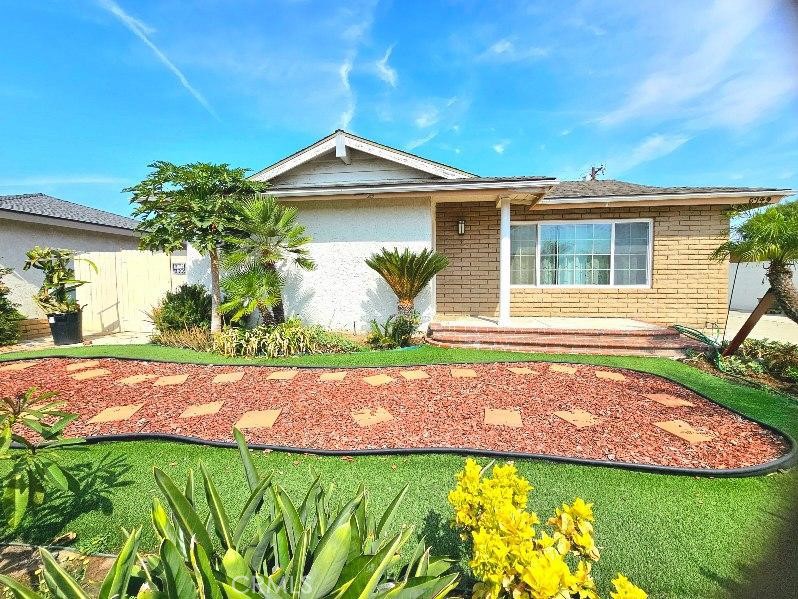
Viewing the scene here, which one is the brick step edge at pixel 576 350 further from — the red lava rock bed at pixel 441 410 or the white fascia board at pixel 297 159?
the white fascia board at pixel 297 159

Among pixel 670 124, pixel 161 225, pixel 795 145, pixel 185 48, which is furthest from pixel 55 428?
pixel 185 48

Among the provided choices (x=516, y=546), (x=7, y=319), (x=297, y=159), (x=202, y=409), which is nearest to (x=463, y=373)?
(x=202, y=409)

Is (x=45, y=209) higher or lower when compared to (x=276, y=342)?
higher

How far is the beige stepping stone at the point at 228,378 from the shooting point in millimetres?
5324

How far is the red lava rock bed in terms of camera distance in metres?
3.26

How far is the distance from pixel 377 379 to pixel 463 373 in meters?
1.34

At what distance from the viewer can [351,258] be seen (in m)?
8.77

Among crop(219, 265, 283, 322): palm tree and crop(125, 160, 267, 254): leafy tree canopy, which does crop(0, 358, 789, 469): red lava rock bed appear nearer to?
crop(219, 265, 283, 322): palm tree

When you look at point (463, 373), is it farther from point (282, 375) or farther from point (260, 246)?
point (260, 246)

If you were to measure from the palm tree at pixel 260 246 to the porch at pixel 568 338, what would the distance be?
357 cm

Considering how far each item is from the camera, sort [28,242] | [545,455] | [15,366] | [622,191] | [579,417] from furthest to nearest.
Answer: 1. [28,242]
2. [622,191]
3. [15,366]
4. [579,417]
5. [545,455]

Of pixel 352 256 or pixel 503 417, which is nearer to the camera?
pixel 503 417

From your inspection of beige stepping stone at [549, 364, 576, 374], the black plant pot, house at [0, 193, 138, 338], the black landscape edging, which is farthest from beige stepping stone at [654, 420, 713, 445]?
house at [0, 193, 138, 338]

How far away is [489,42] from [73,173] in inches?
577
